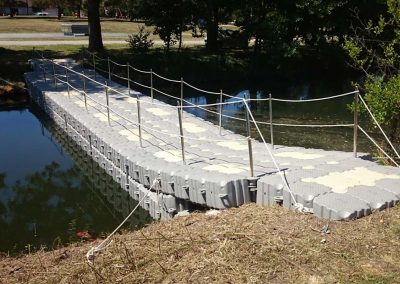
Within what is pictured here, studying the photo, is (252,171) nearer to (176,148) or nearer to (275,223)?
(275,223)

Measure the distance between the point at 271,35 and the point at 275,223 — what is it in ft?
65.4

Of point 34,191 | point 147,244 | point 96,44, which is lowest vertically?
point 34,191

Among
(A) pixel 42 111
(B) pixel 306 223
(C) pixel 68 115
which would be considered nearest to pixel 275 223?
(B) pixel 306 223

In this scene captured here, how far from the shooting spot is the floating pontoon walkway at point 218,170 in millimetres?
6016

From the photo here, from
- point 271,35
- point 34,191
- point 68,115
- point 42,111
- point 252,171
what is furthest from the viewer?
point 271,35

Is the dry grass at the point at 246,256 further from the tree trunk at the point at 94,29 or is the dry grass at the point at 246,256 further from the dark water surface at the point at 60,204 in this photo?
the tree trunk at the point at 94,29

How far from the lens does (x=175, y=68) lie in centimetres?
A: 2370

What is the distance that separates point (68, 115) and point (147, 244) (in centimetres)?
967

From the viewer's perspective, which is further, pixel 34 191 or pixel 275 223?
pixel 34 191

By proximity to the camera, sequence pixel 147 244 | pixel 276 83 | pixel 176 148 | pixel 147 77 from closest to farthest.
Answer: pixel 147 244 → pixel 176 148 → pixel 147 77 → pixel 276 83

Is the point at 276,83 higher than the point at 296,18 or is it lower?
lower

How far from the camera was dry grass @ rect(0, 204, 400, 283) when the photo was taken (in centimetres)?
459

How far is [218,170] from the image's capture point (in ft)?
24.8

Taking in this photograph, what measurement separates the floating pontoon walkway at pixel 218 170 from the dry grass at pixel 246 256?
395mm
